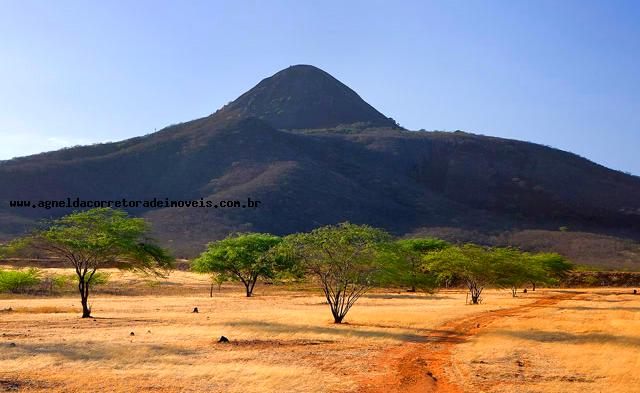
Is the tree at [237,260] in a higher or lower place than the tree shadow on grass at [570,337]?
higher

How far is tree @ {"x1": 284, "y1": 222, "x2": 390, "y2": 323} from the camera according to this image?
33781mm

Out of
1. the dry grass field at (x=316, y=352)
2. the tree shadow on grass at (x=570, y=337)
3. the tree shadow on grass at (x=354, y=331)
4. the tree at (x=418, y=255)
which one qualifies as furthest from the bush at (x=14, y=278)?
the tree shadow on grass at (x=570, y=337)

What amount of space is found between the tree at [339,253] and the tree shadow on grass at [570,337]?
8.18 m

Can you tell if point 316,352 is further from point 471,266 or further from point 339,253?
point 471,266

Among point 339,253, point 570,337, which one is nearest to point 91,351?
point 339,253

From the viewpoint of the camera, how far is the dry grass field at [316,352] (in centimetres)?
1748

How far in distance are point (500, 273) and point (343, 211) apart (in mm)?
102236

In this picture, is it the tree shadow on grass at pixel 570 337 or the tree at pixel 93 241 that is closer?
the tree shadow on grass at pixel 570 337

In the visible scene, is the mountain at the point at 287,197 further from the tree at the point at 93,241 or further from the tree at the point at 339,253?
the tree at the point at 339,253

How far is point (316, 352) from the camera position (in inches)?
906

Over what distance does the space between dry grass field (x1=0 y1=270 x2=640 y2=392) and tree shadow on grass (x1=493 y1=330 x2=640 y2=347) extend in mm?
54

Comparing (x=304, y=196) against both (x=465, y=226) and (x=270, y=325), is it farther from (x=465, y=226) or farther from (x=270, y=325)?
(x=270, y=325)

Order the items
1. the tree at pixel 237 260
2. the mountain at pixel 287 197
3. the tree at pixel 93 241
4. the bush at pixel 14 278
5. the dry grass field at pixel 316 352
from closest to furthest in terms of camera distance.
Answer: the dry grass field at pixel 316 352 < the tree at pixel 93 241 < the bush at pixel 14 278 < the tree at pixel 237 260 < the mountain at pixel 287 197

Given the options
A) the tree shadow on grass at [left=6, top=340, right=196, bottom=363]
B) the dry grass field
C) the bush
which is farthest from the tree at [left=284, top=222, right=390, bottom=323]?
the bush
